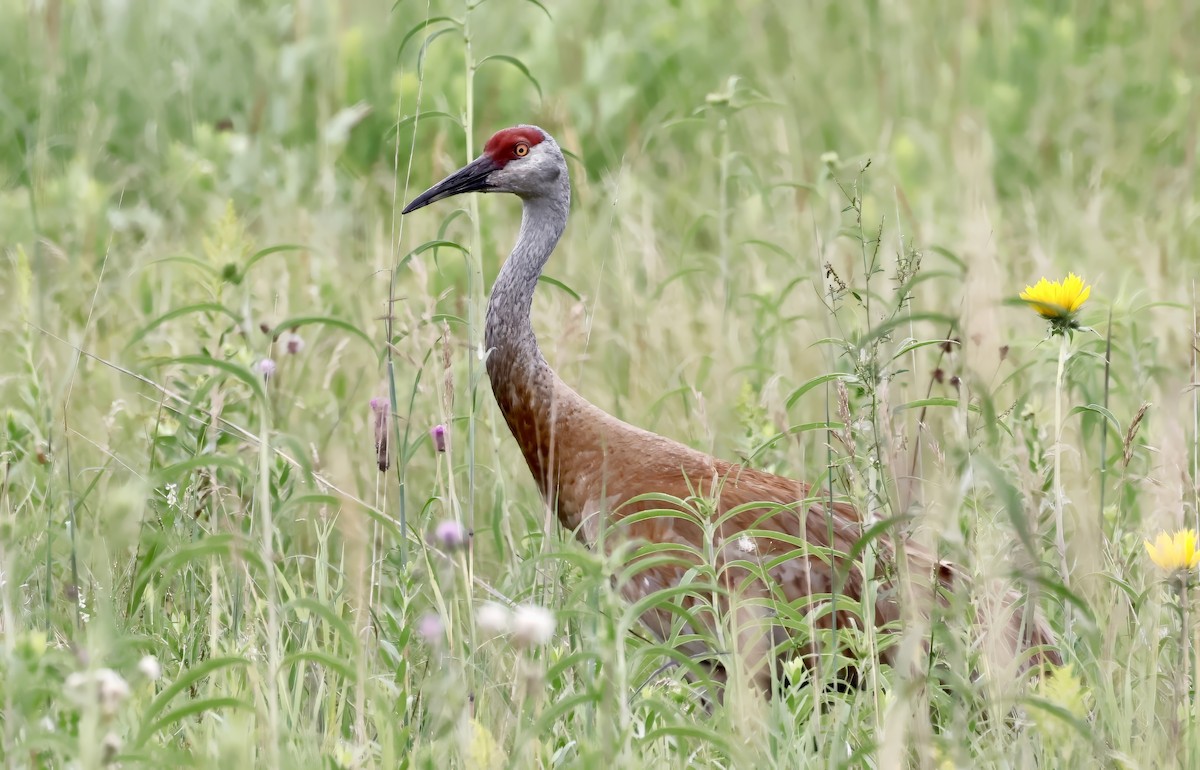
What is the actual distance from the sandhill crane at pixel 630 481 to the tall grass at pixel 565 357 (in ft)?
0.44

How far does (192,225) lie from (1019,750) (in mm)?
4787

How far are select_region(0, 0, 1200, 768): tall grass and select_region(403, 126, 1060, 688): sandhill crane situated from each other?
0.14 metres

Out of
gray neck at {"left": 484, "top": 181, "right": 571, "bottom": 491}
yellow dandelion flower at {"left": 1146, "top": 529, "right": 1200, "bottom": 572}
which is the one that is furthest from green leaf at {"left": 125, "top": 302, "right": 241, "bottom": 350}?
yellow dandelion flower at {"left": 1146, "top": 529, "right": 1200, "bottom": 572}

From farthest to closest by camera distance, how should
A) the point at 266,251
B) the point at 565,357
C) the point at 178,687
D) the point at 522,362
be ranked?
the point at 522,362 → the point at 565,357 → the point at 266,251 → the point at 178,687

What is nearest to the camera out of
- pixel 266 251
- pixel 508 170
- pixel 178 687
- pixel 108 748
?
pixel 108 748

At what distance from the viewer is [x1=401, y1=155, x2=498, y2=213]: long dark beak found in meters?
4.48

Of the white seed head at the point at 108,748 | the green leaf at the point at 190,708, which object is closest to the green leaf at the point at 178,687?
the green leaf at the point at 190,708

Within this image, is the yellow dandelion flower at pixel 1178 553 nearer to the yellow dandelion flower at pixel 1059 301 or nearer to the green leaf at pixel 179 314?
the yellow dandelion flower at pixel 1059 301

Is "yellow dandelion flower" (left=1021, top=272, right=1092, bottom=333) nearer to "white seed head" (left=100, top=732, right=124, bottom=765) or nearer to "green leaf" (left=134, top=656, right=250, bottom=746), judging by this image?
"green leaf" (left=134, top=656, right=250, bottom=746)

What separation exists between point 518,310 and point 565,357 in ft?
1.79

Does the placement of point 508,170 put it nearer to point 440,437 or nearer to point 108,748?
point 440,437

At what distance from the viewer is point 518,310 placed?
433 cm

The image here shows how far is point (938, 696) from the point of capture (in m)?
3.10

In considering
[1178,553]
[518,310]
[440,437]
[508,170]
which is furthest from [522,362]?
[1178,553]
